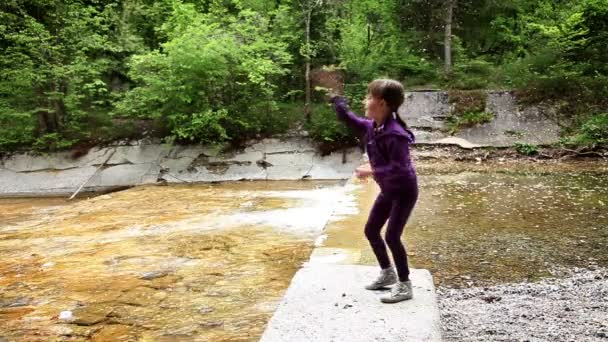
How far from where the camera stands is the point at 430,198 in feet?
Result: 27.1

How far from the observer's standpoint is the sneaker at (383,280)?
3666mm

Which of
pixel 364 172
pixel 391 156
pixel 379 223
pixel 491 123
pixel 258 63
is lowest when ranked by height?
pixel 491 123

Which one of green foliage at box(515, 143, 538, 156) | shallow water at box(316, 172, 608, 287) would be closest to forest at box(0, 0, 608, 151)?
green foliage at box(515, 143, 538, 156)

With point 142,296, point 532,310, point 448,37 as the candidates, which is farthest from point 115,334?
point 448,37

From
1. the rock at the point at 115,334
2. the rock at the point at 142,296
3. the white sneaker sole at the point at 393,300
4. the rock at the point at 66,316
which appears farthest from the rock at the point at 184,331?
the white sneaker sole at the point at 393,300

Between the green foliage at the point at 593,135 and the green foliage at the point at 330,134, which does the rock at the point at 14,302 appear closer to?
the green foliage at the point at 330,134

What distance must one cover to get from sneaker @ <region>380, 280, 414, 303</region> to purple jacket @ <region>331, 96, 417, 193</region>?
0.65 meters

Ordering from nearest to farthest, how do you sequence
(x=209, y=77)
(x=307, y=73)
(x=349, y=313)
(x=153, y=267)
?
(x=349, y=313), (x=153, y=267), (x=209, y=77), (x=307, y=73)

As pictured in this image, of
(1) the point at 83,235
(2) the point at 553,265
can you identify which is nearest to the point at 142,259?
(1) the point at 83,235

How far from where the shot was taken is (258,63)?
15.4 meters

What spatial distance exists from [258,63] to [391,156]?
12.6 m

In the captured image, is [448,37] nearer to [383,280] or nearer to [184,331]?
[383,280]

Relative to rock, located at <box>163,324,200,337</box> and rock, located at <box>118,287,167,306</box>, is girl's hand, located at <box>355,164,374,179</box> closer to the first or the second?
rock, located at <box>163,324,200,337</box>

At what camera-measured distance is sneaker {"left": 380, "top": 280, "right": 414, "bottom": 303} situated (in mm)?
3373
